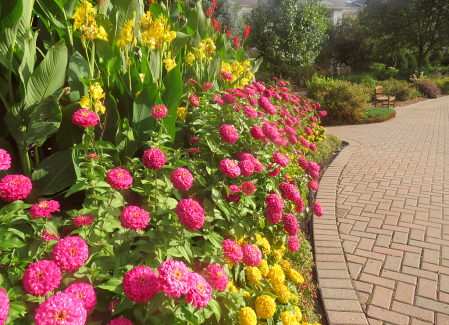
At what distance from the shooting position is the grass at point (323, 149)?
525cm

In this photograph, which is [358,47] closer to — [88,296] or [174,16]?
[174,16]

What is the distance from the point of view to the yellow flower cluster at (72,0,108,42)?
5.46 ft

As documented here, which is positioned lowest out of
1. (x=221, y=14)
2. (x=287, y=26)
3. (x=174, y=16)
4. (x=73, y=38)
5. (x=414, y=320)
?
(x=414, y=320)

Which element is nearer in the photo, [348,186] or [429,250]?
[429,250]

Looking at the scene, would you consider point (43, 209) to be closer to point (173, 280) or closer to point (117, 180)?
point (117, 180)

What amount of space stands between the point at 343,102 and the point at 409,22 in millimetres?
21538

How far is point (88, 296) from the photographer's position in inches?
39.4

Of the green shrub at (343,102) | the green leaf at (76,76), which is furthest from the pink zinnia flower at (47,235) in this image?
the green shrub at (343,102)

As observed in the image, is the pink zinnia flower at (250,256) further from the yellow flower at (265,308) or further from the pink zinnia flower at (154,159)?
the pink zinnia flower at (154,159)

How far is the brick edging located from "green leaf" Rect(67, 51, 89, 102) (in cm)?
224

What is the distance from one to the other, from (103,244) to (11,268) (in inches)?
13.8

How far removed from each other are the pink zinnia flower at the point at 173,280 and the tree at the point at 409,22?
98.0 ft

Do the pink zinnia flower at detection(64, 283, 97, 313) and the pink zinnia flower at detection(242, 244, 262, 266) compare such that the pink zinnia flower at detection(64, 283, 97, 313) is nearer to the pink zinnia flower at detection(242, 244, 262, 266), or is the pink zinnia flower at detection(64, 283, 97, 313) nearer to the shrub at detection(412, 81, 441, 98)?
→ the pink zinnia flower at detection(242, 244, 262, 266)

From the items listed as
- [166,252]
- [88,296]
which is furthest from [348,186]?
[88,296]
